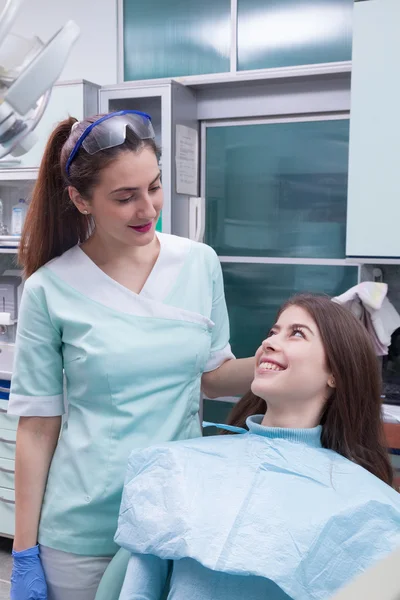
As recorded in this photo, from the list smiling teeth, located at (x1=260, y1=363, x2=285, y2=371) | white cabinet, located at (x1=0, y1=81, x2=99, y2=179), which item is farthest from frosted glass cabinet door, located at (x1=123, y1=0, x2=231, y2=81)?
smiling teeth, located at (x1=260, y1=363, x2=285, y2=371)

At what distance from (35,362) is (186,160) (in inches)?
78.0

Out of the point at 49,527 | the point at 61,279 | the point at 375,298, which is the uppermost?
the point at 61,279

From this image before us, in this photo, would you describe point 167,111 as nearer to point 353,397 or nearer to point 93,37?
point 93,37

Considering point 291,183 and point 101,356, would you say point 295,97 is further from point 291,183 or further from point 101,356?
point 101,356

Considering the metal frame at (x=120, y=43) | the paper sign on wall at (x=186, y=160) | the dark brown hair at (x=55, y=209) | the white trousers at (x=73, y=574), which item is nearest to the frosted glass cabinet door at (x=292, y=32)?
the paper sign on wall at (x=186, y=160)

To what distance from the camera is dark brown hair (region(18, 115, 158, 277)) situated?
1310 millimetres

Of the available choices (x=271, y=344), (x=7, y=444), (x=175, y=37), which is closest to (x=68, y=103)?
(x=175, y=37)

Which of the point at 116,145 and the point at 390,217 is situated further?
the point at 390,217

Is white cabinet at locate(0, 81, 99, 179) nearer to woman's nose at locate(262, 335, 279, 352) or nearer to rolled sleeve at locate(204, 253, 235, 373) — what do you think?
rolled sleeve at locate(204, 253, 235, 373)

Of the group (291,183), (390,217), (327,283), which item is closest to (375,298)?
(390,217)

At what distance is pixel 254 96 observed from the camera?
3080mm

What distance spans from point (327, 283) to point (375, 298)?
2.55ft

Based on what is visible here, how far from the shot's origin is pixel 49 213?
4.53 feet

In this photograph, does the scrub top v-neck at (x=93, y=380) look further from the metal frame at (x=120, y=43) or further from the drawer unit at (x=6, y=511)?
the metal frame at (x=120, y=43)
